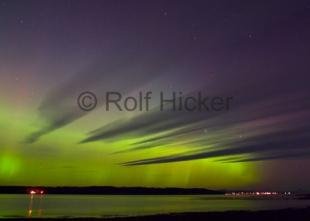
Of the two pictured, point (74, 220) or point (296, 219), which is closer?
point (74, 220)

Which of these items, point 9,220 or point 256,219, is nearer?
point 9,220

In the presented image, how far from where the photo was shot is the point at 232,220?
48625 millimetres

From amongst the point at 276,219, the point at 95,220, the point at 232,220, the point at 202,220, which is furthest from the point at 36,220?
the point at 276,219

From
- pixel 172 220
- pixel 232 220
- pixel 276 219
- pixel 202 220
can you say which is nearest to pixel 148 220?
pixel 172 220

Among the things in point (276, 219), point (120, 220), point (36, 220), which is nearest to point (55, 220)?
point (36, 220)

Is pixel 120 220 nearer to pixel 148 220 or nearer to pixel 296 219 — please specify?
pixel 148 220

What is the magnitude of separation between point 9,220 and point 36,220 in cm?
310

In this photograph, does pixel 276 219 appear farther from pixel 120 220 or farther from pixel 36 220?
pixel 36 220

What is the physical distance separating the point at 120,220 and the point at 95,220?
7.81ft

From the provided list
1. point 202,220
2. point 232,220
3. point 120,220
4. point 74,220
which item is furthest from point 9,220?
point 232,220

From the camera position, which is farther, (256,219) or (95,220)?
(256,219)

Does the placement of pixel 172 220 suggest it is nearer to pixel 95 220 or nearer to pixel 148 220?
pixel 148 220

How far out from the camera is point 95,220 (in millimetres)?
46375

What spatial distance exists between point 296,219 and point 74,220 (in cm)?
2224
